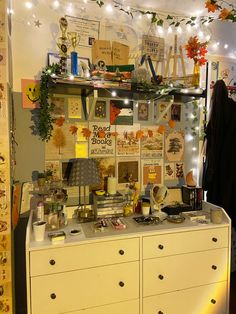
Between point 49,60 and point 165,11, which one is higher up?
point 165,11

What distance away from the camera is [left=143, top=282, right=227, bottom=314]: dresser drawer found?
165cm

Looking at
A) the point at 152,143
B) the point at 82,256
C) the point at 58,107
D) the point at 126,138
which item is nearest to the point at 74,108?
the point at 58,107

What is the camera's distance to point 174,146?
223 centimetres

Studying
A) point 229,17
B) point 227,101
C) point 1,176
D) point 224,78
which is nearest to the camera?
point 1,176

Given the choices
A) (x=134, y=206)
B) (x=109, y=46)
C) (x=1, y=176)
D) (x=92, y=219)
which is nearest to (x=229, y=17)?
(x=109, y=46)

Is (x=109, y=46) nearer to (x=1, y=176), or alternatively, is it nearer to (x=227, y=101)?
(x=227, y=101)

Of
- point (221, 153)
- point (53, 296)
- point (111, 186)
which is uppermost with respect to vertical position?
point (221, 153)

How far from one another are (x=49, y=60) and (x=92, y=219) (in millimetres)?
1220

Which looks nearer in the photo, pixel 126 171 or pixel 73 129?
pixel 73 129

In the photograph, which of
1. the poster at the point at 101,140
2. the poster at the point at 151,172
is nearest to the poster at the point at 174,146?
the poster at the point at 151,172

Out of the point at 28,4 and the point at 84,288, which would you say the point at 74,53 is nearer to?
the point at 28,4

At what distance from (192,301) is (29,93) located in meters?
1.88

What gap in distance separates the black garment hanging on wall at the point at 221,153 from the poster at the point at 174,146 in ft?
0.79

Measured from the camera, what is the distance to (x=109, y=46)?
2.00 m
